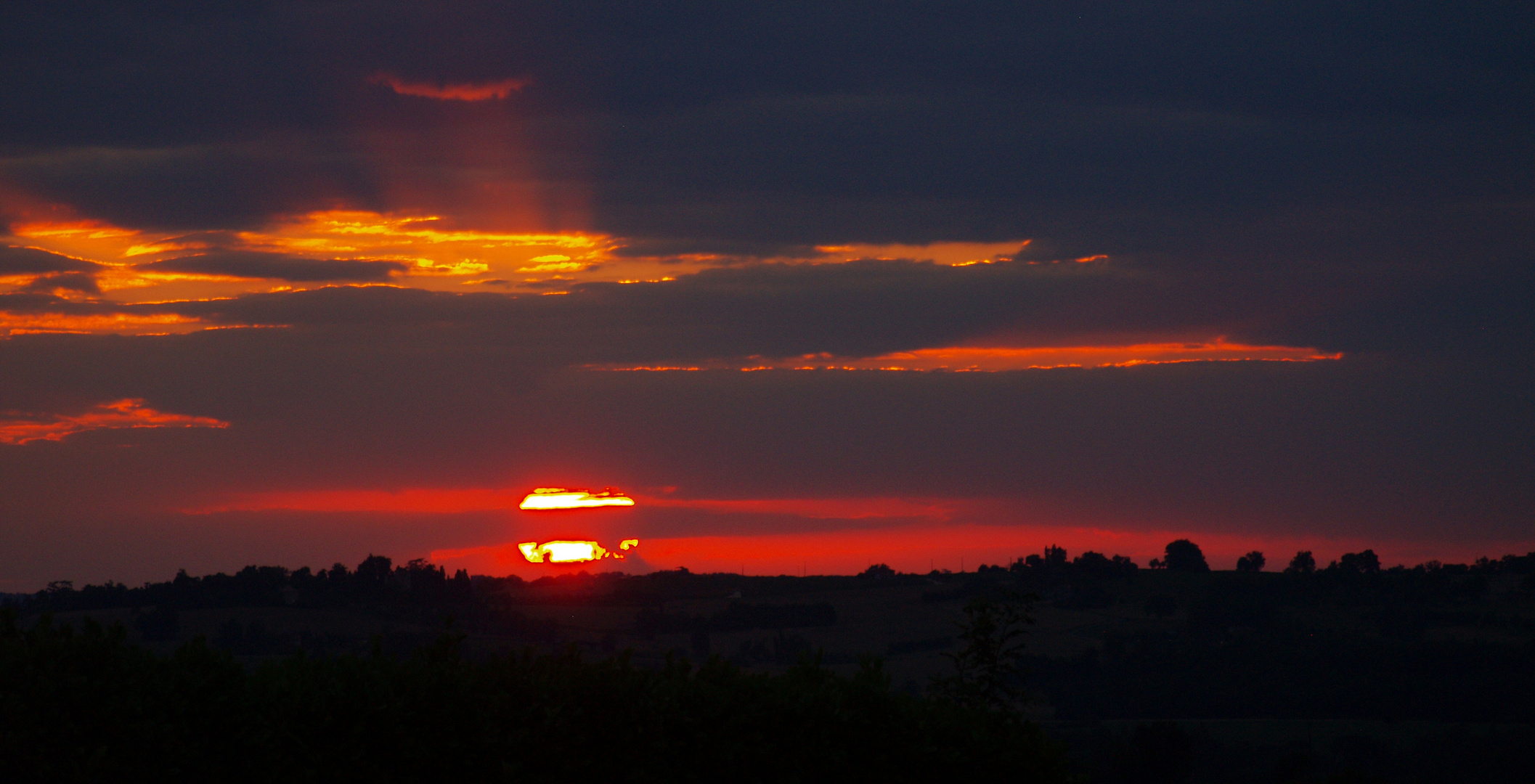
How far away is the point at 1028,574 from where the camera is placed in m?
142

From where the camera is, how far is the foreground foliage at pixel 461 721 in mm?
11430

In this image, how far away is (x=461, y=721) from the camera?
13.0m

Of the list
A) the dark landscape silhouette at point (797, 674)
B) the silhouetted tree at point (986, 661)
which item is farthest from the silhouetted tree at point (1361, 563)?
the silhouetted tree at point (986, 661)

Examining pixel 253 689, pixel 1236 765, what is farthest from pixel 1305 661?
pixel 253 689

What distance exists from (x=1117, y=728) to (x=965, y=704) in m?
87.1

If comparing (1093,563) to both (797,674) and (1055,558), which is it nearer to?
(1055,558)

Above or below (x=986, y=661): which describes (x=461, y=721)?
below

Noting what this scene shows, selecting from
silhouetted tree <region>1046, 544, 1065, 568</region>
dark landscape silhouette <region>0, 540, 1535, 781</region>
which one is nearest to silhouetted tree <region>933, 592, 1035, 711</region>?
dark landscape silhouette <region>0, 540, 1535, 781</region>

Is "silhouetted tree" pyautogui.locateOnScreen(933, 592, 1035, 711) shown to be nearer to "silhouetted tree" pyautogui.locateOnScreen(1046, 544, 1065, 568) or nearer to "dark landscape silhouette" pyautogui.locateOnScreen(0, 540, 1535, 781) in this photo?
"dark landscape silhouette" pyautogui.locateOnScreen(0, 540, 1535, 781)

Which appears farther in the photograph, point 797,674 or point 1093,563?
point 1093,563

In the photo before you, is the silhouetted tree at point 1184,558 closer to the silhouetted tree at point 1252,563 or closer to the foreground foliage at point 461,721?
the silhouetted tree at point 1252,563

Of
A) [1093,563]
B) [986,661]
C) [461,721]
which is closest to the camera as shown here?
[461,721]

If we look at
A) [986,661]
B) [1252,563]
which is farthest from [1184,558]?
[986,661]

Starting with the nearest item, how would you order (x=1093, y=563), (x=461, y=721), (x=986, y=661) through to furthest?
(x=461, y=721)
(x=986, y=661)
(x=1093, y=563)
